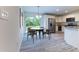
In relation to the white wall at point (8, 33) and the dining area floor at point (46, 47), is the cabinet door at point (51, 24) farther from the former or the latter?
the white wall at point (8, 33)

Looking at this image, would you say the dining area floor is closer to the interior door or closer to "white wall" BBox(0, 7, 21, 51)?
"white wall" BBox(0, 7, 21, 51)

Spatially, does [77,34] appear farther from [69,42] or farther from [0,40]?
[0,40]

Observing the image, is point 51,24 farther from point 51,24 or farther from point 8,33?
point 8,33

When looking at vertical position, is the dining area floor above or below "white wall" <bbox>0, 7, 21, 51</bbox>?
below

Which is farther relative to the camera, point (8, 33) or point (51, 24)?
point (51, 24)

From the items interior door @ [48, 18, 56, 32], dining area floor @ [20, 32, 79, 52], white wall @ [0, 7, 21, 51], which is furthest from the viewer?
interior door @ [48, 18, 56, 32]

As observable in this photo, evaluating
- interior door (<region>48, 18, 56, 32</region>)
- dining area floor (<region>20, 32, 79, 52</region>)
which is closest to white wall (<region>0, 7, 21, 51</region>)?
dining area floor (<region>20, 32, 79, 52</region>)

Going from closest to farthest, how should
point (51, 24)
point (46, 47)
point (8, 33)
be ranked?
point (8, 33), point (46, 47), point (51, 24)

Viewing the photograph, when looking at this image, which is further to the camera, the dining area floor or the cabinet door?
the cabinet door

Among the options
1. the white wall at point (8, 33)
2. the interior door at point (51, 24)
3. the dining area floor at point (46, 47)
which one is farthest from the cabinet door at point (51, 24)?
the white wall at point (8, 33)

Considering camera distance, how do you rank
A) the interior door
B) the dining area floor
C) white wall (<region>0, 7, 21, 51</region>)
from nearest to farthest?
white wall (<region>0, 7, 21, 51</region>)
the dining area floor
the interior door

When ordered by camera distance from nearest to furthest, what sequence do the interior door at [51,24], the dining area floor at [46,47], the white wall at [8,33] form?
the white wall at [8,33], the dining area floor at [46,47], the interior door at [51,24]

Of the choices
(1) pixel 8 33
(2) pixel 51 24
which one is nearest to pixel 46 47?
(1) pixel 8 33
